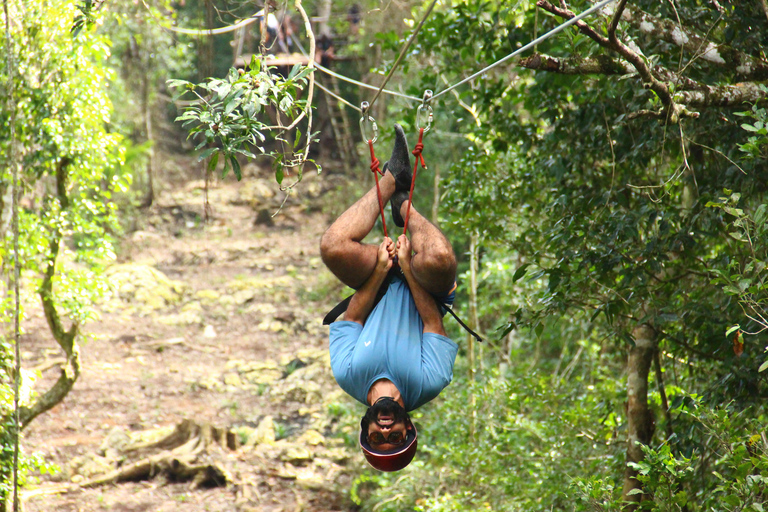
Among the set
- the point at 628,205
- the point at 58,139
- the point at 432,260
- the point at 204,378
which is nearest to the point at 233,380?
the point at 204,378

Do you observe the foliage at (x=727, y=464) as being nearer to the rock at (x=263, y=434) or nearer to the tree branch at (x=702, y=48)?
the tree branch at (x=702, y=48)

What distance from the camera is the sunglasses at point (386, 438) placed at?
89.4 inches

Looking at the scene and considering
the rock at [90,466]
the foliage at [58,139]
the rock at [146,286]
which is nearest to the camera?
the foliage at [58,139]

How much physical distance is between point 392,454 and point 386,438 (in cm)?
5

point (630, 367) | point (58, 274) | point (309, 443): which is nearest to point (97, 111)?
point (58, 274)

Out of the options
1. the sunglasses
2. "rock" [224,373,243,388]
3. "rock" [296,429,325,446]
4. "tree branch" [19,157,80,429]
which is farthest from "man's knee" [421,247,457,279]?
"rock" [224,373,243,388]

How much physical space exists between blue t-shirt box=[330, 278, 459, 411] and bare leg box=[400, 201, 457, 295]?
5.9 inches

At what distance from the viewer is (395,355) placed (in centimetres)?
226

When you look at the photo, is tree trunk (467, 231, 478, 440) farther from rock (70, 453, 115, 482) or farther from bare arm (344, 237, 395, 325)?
rock (70, 453, 115, 482)

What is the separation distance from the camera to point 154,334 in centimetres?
887

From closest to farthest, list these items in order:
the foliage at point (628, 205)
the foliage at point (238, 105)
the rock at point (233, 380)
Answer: the foliage at point (238, 105) < the foliage at point (628, 205) < the rock at point (233, 380)

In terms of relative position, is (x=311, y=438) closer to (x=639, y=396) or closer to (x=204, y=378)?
(x=204, y=378)

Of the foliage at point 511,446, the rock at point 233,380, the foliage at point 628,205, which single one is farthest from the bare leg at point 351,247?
the rock at point 233,380

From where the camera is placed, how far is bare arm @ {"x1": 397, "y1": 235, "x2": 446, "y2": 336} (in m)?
2.36
